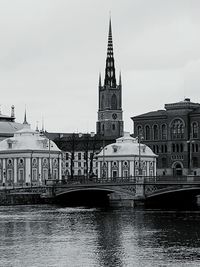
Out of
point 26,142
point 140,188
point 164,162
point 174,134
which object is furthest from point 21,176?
point 174,134

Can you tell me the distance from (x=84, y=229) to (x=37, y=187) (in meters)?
44.2

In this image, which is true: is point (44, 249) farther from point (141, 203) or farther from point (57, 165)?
point (57, 165)

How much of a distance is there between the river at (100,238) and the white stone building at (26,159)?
124 ft

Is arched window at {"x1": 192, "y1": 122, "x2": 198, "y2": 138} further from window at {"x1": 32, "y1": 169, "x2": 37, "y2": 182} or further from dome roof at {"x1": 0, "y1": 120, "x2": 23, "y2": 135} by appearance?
window at {"x1": 32, "y1": 169, "x2": 37, "y2": 182}

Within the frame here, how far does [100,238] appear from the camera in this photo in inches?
3078

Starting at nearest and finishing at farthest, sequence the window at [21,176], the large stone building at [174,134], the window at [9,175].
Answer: the window at [21,176], the window at [9,175], the large stone building at [174,134]

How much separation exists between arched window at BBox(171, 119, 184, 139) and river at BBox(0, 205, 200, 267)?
77559mm

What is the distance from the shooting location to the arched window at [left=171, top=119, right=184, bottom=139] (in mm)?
186375

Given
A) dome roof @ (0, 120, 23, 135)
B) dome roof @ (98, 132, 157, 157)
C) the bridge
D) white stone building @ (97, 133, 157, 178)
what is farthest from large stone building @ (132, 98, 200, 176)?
the bridge

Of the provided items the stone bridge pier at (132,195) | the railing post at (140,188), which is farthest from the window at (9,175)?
the railing post at (140,188)

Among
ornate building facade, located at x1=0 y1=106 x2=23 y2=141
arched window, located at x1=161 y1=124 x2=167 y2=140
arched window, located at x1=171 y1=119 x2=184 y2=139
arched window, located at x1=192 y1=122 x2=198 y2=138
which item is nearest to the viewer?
ornate building facade, located at x1=0 y1=106 x2=23 y2=141

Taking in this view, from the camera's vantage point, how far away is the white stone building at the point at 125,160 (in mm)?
156000

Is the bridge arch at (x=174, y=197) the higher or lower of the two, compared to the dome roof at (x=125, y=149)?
lower

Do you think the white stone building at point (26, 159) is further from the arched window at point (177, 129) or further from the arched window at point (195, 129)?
the arched window at point (177, 129)
